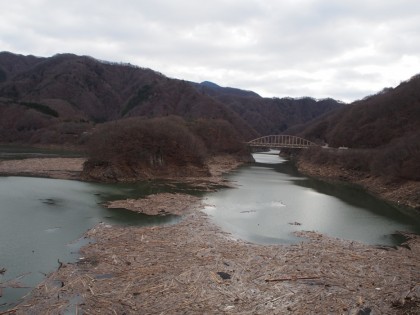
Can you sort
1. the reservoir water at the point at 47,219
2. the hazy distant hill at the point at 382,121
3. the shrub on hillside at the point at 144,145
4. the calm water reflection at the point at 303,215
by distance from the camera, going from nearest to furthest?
the reservoir water at the point at 47,219 < the calm water reflection at the point at 303,215 < the shrub on hillside at the point at 144,145 < the hazy distant hill at the point at 382,121

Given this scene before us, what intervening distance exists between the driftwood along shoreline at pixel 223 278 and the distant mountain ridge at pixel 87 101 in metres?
79.1

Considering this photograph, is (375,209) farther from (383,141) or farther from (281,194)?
(383,141)

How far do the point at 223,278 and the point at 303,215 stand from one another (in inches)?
506

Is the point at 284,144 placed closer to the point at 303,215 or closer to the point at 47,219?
the point at 303,215

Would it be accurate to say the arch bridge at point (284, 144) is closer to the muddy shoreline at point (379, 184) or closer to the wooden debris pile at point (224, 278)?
the muddy shoreline at point (379, 184)

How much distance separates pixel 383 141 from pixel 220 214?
4488cm

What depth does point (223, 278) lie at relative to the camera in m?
11.6

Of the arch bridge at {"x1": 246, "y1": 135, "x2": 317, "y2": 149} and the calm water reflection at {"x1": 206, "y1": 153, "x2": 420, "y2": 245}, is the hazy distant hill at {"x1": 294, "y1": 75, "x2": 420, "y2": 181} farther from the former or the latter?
the arch bridge at {"x1": 246, "y1": 135, "x2": 317, "y2": 149}

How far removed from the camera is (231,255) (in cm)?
1396

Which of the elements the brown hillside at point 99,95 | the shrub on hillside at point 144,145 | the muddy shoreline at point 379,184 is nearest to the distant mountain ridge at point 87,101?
the brown hillside at point 99,95

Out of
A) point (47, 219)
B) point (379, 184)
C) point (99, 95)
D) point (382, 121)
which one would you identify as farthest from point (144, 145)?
point (99, 95)

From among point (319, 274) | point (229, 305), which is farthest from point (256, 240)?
point (229, 305)

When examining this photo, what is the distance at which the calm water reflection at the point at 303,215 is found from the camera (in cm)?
1855

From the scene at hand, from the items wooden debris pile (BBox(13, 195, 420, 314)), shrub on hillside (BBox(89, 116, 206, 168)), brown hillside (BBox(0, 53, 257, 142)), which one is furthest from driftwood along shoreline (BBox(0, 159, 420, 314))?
brown hillside (BBox(0, 53, 257, 142))
